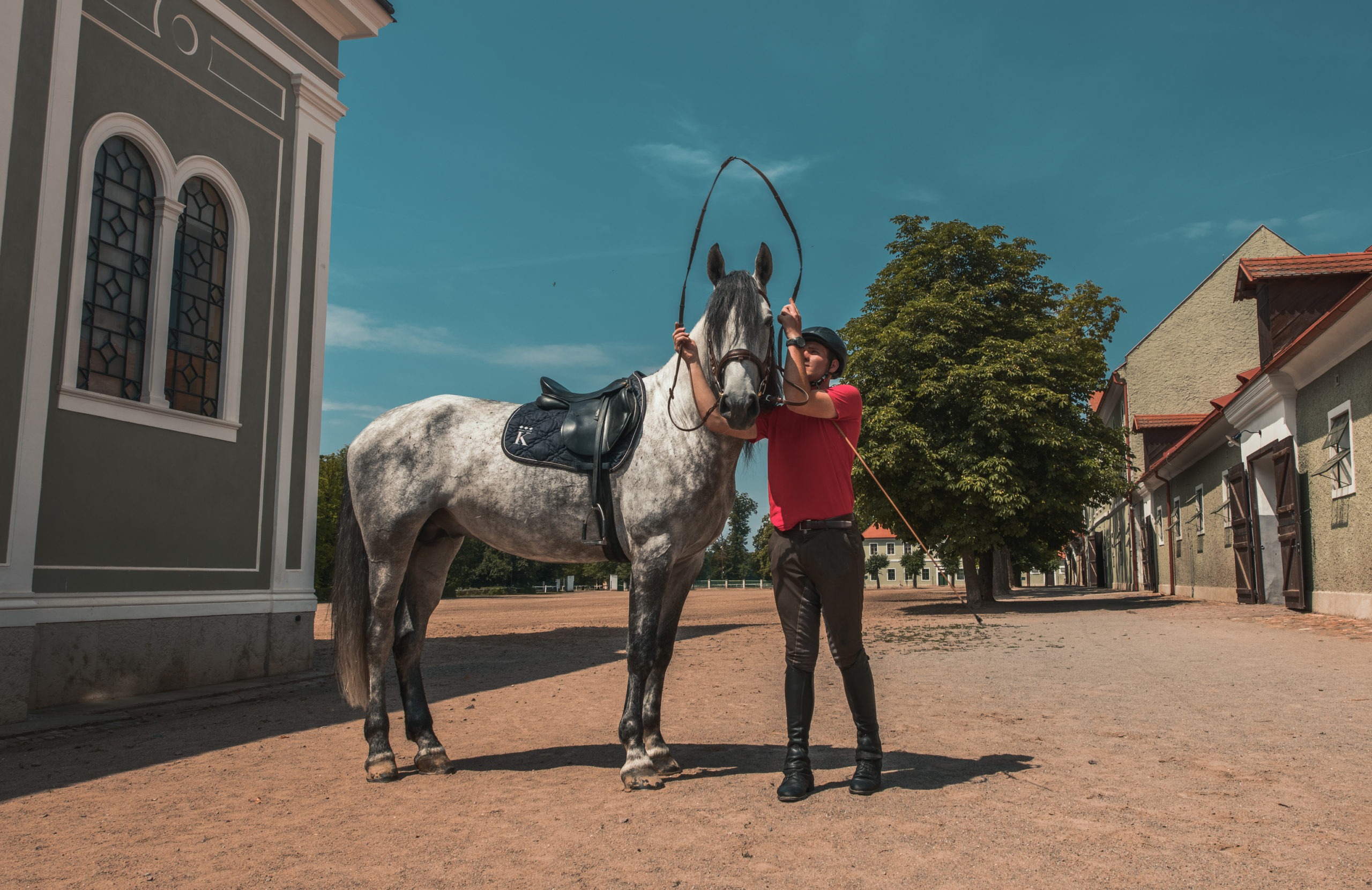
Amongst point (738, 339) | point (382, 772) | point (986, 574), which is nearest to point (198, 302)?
point (382, 772)

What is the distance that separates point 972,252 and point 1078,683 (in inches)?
654

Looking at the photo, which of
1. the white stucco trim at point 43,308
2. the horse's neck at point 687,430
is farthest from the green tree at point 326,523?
the horse's neck at point 687,430

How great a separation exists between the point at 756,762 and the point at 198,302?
762cm

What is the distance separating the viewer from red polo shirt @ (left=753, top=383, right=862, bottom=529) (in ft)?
12.6

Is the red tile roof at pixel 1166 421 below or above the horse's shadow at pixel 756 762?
above

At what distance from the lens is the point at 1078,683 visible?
7410 mm

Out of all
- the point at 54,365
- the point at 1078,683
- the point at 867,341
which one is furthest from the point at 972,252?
the point at 54,365

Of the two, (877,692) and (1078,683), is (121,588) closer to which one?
(877,692)

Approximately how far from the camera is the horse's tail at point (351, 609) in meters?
4.72

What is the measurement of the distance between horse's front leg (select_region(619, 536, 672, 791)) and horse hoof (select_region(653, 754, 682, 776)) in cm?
5

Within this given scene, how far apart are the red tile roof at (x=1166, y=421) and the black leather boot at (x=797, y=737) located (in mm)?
27055

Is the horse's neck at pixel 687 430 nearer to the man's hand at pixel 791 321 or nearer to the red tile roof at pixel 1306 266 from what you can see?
the man's hand at pixel 791 321

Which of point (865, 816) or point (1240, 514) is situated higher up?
point (1240, 514)

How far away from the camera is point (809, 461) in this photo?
3910 mm
